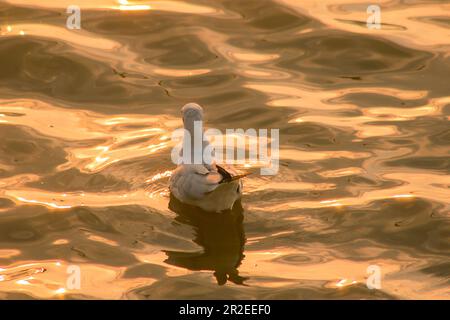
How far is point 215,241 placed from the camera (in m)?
10.6

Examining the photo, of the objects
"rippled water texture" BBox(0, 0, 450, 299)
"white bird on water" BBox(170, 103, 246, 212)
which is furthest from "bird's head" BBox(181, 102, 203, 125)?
"rippled water texture" BBox(0, 0, 450, 299)

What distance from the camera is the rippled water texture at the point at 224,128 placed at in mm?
9953

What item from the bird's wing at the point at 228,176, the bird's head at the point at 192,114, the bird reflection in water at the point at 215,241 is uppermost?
the bird's head at the point at 192,114

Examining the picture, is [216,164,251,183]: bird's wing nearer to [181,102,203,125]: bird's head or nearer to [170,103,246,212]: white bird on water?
[170,103,246,212]: white bird on water

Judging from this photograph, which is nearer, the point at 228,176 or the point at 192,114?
the point at 228,176

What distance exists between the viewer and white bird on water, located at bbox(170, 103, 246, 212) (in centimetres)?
1059

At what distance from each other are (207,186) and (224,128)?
2359 mm

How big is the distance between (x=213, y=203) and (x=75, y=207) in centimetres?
146

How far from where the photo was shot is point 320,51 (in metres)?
14.9

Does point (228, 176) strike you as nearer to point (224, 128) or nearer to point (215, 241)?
point (215, 241)

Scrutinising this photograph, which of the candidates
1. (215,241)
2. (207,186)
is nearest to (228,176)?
(207,186)

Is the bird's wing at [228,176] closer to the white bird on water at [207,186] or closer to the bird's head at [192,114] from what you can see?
the white bird on water at [207,186]

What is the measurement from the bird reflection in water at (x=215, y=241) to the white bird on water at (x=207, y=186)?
3.5 inches

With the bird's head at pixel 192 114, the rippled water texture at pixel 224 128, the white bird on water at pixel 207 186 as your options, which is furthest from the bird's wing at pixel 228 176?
the bird's head at pixel 192 114
